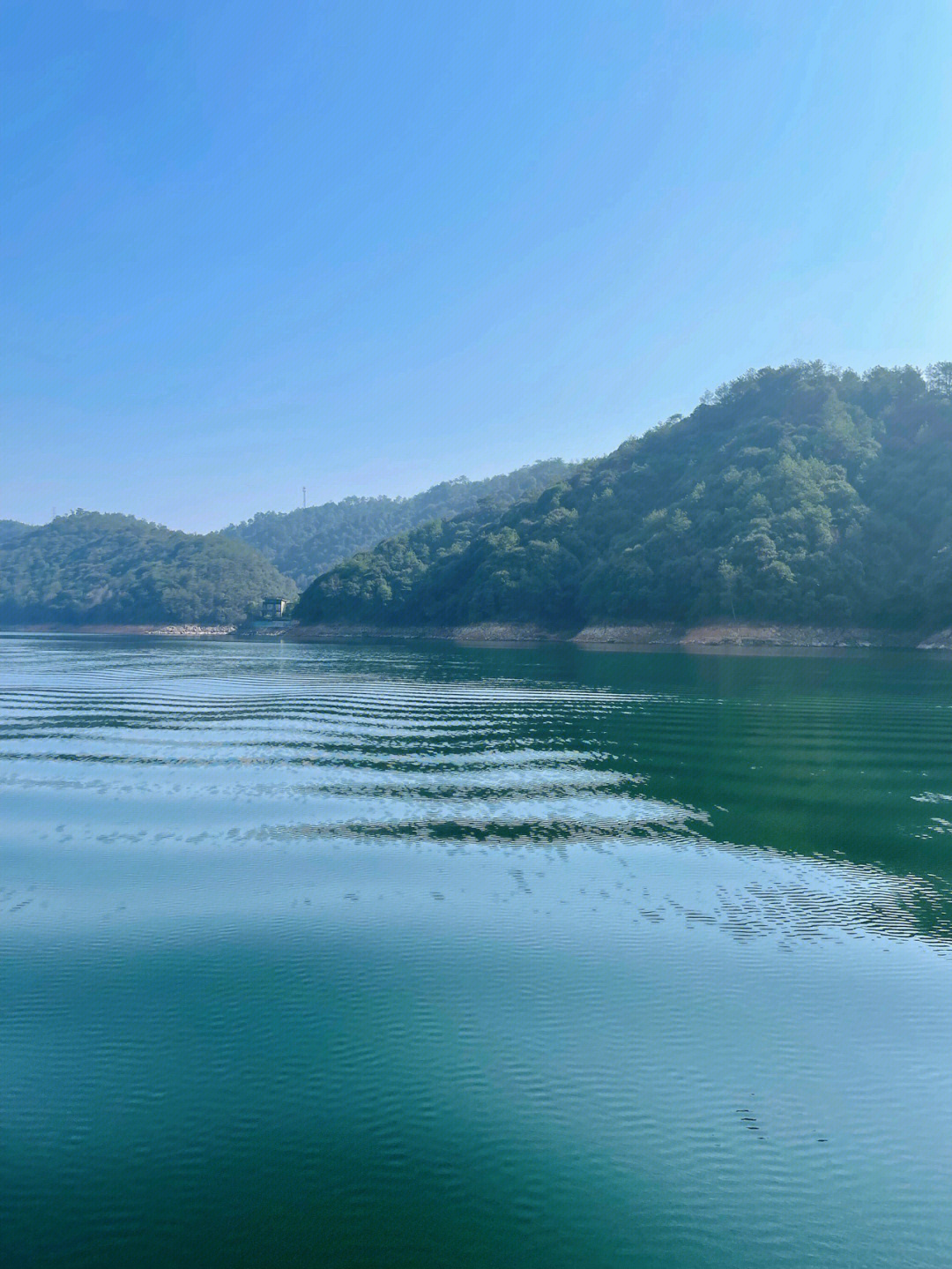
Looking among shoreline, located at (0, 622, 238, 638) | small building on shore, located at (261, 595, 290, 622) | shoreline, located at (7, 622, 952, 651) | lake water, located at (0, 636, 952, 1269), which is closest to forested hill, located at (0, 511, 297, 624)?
shoreline, located at (0, 622, 238, 638)

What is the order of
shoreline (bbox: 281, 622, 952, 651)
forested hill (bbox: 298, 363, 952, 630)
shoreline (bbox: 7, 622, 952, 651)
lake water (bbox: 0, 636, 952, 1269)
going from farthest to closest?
forested hill (bbox: 298, 363, 952, 630)
shoreline (bbox: 281, 622, 952, 651)
shoreline (bbox: 7, 622, 952, 651)
lake water (bbox: 0, 636, 952, 1269)

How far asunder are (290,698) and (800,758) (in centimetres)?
1913

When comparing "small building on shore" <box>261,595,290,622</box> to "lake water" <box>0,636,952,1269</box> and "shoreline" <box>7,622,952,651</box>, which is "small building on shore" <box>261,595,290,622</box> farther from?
"lake water" <box>0,636,952,1269</box>

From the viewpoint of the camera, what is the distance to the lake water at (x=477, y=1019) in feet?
17.2

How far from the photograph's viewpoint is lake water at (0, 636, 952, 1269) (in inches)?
207

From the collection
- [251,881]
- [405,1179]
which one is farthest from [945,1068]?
[251,881]

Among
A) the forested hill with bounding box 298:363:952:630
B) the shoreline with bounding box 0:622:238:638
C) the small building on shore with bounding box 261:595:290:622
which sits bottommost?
the shoreline with bounding box 0:622:238:638

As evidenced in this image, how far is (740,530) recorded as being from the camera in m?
94.3

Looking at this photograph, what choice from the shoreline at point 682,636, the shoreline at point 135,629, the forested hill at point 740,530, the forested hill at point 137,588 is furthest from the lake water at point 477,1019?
the forested hill at point 137,588

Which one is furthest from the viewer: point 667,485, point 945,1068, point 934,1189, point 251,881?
point 667,485

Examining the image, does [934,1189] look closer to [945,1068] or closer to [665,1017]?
[945,1068]

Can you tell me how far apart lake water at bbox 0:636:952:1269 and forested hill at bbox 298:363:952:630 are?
2850 inches

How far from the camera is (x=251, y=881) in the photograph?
37.4 ft

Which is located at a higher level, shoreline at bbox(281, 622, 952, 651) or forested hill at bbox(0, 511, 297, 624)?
forested hill at bbox(0, 511, 297, 624)
